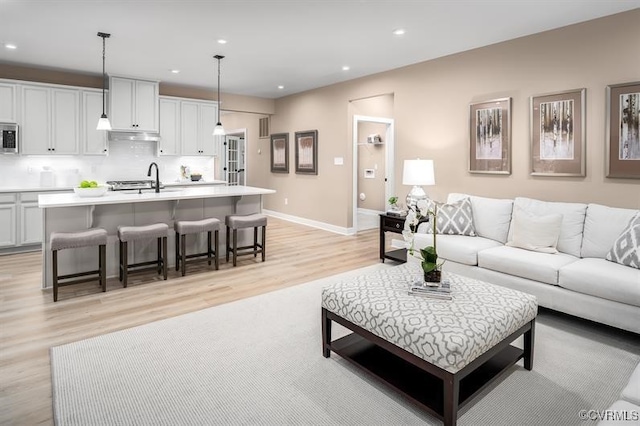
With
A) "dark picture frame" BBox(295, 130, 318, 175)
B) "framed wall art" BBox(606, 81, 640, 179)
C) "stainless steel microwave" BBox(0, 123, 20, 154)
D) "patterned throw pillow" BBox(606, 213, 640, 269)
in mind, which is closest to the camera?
"patterned throw pillow" BBox(606, 213, 640, 269)

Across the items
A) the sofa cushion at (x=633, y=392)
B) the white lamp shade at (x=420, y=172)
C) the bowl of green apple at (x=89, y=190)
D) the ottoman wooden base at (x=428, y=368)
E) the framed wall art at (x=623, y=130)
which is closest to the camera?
the sofa cushion at (x=633, y=392)

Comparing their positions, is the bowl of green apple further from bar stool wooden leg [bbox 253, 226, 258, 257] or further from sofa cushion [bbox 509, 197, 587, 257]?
sofa cushion [bbox 509, 197, 587, 257]

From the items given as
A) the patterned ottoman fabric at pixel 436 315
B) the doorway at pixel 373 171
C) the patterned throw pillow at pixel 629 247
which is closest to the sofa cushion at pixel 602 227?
the patterned throw pillow at pixel 629 247

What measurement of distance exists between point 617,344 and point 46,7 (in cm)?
556

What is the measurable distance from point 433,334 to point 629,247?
220cm

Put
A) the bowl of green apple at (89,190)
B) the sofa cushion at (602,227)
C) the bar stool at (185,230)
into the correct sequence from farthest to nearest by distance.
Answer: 1. the bar stool at (185,230)
2. the bowl of green apple at (89,190)
3. the sofa cushion at (602,227)

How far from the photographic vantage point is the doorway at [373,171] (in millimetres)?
7613

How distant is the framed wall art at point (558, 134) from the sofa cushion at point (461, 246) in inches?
40.4

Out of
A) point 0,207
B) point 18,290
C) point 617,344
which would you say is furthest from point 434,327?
point 0,207

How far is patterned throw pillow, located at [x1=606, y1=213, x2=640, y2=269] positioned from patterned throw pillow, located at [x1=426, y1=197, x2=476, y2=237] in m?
1.31

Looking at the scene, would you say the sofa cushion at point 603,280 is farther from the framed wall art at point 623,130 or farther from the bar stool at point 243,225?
the bar stool at point 243,225

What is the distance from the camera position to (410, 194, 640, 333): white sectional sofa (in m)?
2.75

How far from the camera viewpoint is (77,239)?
11.9ft

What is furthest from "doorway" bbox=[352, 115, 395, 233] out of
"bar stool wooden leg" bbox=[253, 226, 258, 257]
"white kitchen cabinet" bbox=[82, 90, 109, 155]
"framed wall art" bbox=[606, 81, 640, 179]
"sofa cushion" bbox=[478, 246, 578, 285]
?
"white kitchen cabinet" bbox=[82, 90, 109, 155]
